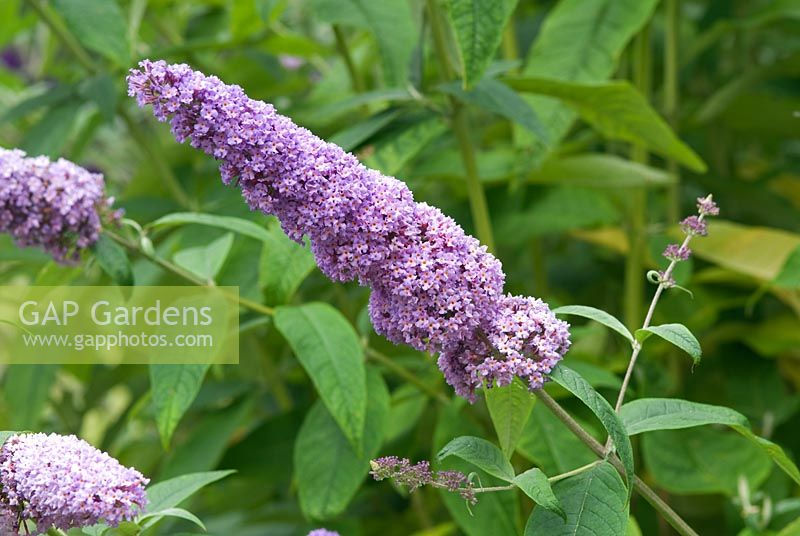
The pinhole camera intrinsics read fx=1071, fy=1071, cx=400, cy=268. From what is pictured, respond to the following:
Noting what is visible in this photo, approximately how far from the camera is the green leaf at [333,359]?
1356mm

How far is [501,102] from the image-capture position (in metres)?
1.47

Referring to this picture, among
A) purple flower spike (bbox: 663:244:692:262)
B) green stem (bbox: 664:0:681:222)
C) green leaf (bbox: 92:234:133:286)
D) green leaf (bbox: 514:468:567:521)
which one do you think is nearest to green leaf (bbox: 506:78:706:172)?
green stem (bbox: 664:0:681:222)

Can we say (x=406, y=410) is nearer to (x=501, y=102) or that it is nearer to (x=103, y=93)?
(x=501, y=102)

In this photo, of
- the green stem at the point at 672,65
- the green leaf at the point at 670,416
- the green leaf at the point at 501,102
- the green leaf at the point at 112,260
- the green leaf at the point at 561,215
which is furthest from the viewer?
the green stem at the point at 672,65

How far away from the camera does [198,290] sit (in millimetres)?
1512

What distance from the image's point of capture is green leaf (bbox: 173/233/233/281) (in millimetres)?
1448

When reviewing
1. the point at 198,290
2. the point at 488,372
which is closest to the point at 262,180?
the point at 488,372

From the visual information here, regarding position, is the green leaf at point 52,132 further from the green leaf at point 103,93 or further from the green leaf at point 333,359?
the green leaf at point 333,359

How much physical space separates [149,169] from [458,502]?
1.14 meters


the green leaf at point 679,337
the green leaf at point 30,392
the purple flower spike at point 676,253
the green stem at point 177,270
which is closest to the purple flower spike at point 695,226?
the purple flower spike at point 676,253

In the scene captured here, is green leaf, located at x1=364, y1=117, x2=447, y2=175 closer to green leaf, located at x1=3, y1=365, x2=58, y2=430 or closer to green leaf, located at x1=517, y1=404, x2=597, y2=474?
green leaf, located at x1=517, y1=404, x2=597, y2=474

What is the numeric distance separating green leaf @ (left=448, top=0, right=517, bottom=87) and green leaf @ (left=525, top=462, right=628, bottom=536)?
57 cm

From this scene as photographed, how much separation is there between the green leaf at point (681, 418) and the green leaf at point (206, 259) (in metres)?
0.65

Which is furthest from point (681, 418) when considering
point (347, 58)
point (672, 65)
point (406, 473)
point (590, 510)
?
point (672, 65)
